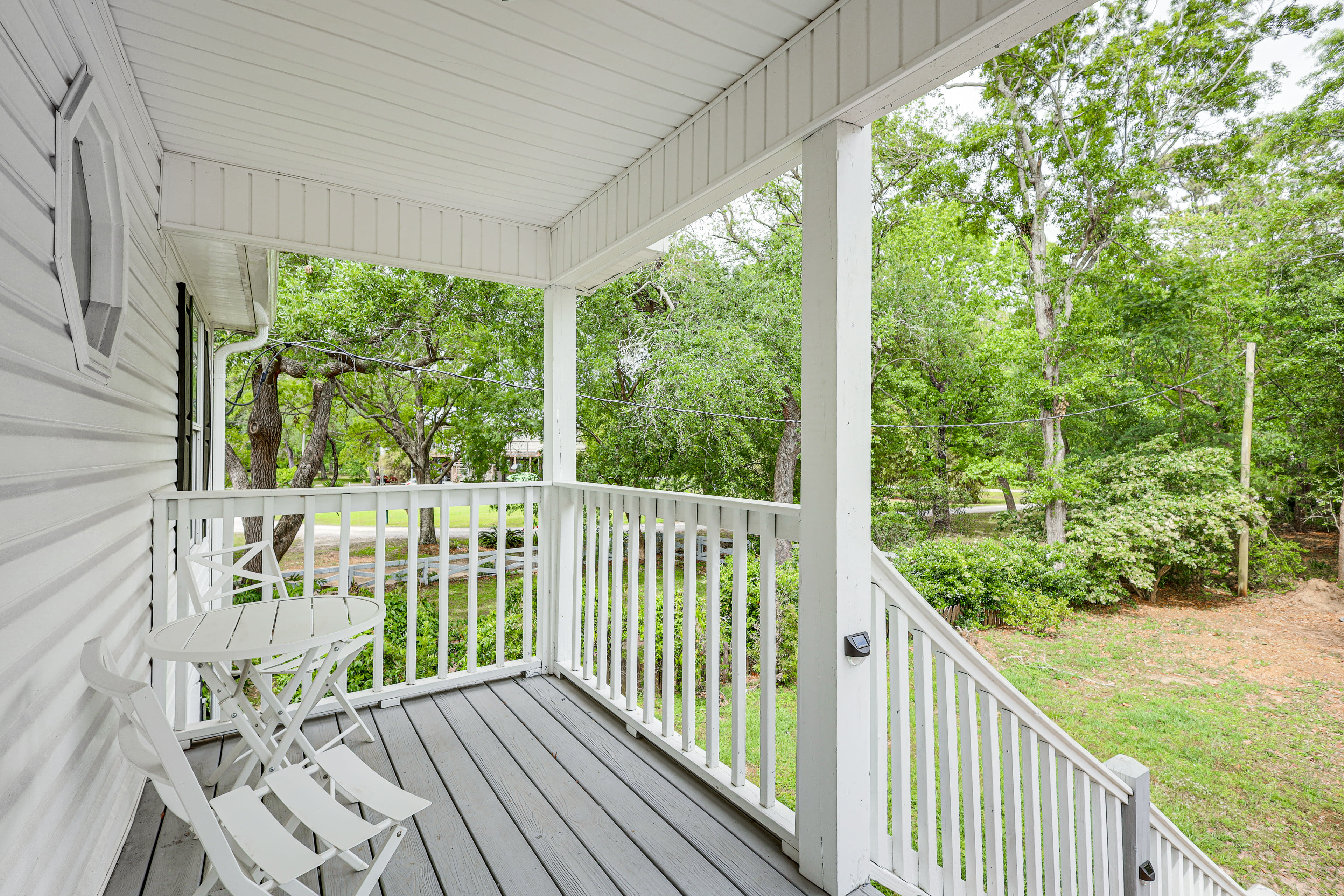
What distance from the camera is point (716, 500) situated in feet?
7.19

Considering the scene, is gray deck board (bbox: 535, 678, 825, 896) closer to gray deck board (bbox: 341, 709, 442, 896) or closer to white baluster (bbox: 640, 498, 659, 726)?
white baluster (bbox: 640, 498, 659, 726)

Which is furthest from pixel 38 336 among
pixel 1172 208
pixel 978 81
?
pixel 978 81

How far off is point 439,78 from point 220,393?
5.62 metres

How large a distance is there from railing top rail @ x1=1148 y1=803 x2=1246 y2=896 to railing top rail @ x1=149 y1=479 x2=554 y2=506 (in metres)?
3.07

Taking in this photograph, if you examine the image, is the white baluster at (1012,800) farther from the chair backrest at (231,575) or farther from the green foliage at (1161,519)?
the green foliage at (1161,519)

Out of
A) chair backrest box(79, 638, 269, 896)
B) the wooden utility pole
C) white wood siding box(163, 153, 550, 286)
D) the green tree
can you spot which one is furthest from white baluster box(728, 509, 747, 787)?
the green tree

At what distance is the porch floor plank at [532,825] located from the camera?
1.74m

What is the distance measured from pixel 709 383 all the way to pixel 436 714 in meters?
6.27

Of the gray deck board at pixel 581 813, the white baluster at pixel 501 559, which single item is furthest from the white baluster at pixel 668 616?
the white baluster at pixel 501 559

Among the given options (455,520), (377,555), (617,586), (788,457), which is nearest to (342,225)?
(377,555)

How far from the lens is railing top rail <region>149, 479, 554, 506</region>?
257cm

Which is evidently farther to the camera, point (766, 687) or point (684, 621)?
point (684, 621)

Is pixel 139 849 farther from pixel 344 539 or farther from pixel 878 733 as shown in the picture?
pixel 878 733

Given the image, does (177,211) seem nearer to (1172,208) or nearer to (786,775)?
(786,775)
